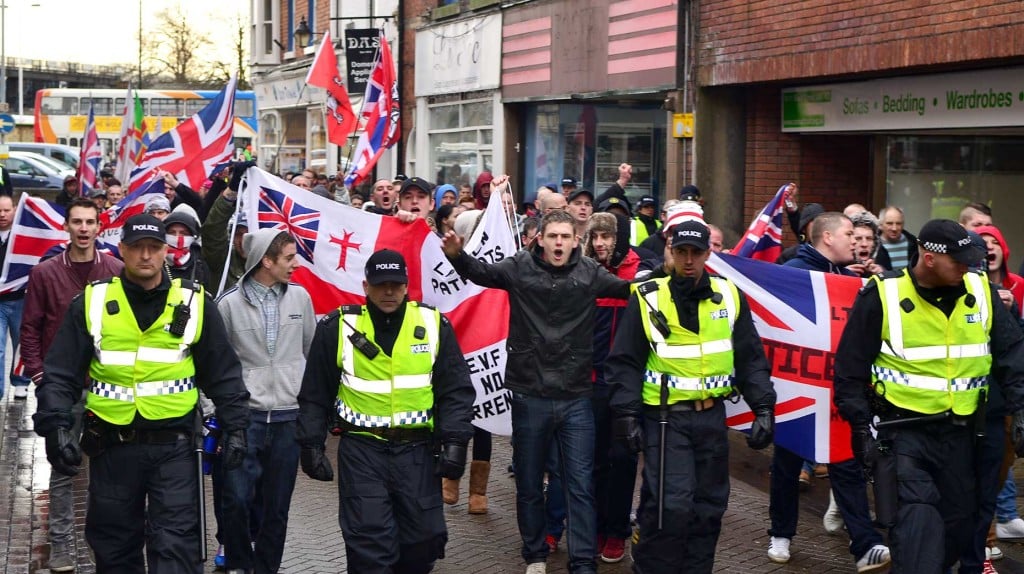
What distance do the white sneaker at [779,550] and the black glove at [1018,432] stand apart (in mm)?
1803

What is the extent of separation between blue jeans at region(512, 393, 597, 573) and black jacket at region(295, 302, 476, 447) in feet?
3.06

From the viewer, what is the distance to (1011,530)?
786 cm

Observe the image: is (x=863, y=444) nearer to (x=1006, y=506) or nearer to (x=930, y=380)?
(x=930, y=380)

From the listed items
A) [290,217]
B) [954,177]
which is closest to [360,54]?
[954,177]

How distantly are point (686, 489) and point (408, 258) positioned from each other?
10.1 ft

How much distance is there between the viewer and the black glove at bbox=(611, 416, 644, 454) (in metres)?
6.47

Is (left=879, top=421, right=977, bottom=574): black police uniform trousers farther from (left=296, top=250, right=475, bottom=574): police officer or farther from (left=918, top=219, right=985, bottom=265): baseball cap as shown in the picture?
(left=296, top=250, right=475, bottom=574): police officer

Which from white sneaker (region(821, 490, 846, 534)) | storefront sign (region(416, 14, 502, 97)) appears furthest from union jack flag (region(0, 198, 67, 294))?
storefront sign (region(416, 14, 502, 97))

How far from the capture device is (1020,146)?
12.5 metres

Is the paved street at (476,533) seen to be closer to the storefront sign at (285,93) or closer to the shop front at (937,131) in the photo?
the shop front at (937,131)

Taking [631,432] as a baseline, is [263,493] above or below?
below

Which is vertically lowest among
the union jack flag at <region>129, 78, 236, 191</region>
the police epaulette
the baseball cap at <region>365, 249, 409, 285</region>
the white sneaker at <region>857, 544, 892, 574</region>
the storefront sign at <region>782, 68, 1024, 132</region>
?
the white sneaker at <region>857, 544, 892, 574</region>

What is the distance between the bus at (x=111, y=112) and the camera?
44.7 m

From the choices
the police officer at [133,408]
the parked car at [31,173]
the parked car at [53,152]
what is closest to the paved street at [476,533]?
the police officer at [133,408]
